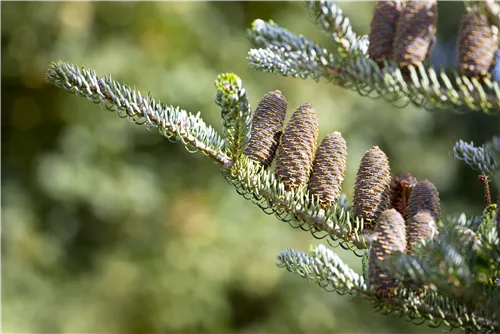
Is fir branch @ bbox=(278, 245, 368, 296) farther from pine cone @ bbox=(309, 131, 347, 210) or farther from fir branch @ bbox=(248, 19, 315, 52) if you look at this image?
fir branch @ bbox=(248, 19, 315, 52)

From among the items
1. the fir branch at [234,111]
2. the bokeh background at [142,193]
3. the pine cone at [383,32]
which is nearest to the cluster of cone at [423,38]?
the pine cone at [383,32]

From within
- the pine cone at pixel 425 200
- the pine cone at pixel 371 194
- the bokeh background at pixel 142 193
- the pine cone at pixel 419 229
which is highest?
the bokeh background at pixel 142 193

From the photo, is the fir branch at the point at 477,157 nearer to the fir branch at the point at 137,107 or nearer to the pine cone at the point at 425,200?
the pine cone at the point at 425,200

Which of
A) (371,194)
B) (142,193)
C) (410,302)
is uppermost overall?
(142,193)

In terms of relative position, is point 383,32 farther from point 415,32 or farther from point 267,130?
point 267,130

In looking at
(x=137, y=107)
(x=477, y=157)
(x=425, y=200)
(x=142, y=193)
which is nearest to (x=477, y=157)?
(x=477, y=157)
